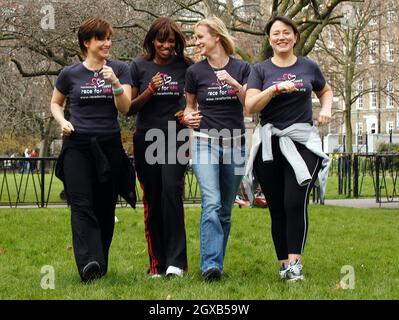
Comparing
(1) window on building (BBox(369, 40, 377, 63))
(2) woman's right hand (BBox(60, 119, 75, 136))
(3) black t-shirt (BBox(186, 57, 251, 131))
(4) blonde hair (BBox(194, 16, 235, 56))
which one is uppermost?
(1) window on building (BBox(369, 40, 377, 63))

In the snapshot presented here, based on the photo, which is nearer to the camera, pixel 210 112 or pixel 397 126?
pixel 210 112

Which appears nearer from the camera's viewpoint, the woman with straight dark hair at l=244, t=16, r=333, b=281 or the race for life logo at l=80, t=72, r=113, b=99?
the woman with straight dark hair at l=244, t=16, r=333, b=281

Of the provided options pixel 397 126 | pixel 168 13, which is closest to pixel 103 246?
pixel 168 13

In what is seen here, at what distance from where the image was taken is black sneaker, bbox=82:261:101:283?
5777 millimetres

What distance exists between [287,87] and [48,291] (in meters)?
2.27

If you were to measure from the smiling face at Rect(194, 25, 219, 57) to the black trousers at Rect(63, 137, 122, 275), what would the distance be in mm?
1020

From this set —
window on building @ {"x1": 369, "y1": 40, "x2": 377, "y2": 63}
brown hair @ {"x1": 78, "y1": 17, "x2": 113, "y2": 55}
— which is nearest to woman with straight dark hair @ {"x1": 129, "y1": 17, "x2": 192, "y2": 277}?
brown hair @ {"x1": 78, "y1": 17, "x2": 113, "y2": 55}

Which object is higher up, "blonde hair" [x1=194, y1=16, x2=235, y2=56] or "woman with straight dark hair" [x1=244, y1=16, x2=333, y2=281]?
"blonde hair" [x1=194, y1=16, x2=235, y2=56]

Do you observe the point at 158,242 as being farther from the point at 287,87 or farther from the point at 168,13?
the point at 168,13

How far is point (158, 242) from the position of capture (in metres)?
6.40

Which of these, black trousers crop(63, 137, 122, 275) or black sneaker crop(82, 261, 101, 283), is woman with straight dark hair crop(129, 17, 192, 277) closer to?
black trousers crop(63, 137, 122, 275)

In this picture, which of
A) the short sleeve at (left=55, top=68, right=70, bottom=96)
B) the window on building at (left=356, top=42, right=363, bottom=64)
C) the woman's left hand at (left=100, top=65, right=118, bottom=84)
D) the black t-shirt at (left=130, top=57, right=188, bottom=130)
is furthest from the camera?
the window on building at (left=356, top=42, right=363, bottom=64)
